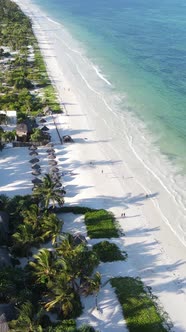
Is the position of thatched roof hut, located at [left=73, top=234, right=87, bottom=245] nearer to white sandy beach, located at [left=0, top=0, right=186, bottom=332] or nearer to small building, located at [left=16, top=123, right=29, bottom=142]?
white sandy beach, located at [left=0, top=0, right=186, bottom=332]

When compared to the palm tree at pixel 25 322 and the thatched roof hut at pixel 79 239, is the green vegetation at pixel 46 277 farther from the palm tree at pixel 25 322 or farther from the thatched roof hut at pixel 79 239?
the thatched roof hut at pixel 79 239

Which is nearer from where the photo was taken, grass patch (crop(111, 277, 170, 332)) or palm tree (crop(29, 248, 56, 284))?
grass patch (crop(111, 277, 170, 332))

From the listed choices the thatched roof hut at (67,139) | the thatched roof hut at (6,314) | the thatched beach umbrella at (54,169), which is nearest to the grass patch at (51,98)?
the thatched roof hut at (67,139)

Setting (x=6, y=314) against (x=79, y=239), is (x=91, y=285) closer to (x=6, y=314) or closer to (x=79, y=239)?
(x=79, y=239)

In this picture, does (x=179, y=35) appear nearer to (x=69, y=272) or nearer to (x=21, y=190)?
(x=21, y=190)

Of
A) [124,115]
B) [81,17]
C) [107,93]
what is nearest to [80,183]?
[124,115]

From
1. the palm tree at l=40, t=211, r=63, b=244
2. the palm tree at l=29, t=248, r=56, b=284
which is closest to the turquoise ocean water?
the palm tree at l=40, t=211, r=63, b=244
